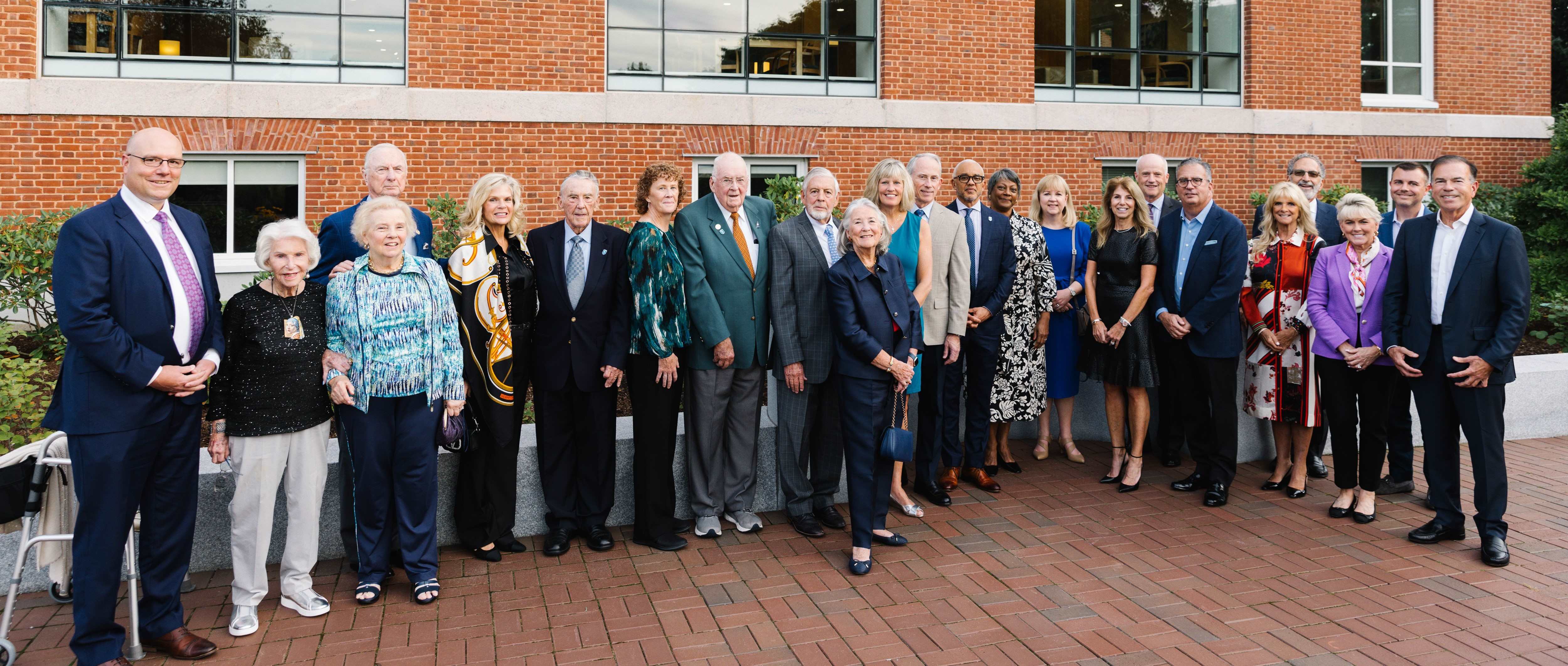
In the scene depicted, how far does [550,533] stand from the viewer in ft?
17.7

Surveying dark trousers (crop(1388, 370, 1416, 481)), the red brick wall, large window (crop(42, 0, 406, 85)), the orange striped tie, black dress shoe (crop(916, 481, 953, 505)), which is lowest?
black dress shoe (crop(916, 481, 953, 505))

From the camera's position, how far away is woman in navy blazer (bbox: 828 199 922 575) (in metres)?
5.07

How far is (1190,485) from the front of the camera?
6.47m

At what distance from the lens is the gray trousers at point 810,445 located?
18.4 feet

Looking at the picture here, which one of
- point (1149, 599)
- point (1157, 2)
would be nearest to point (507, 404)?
point (1149, 599)

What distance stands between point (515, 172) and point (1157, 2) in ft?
30.5

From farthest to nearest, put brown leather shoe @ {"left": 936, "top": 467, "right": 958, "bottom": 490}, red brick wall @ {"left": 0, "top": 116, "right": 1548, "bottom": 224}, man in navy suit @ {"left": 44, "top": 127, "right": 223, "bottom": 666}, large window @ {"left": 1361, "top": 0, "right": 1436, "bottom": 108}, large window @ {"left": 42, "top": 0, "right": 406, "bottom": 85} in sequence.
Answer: large window @ {"left": 1361, "top": 0, "right": 1436, "bottom": 108}
large window @ {"left": 42, "top": 0, "right": 406, "bottom": 85}
red brick wall @ {"left": 0, "top": 116, "right": 1548, "bottom": 224}
brown leather shoe @ {"left": 936, "top": 467, "right": 958, "bottom": 490}
man in navy suit @ {"left": 44, "top": 127, "right": 223, "bottom": 666}

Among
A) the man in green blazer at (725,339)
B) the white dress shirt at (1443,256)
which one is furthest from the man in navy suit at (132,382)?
the white dress shirt at (1443,256)

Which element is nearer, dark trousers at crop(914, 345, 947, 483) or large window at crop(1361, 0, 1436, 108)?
dark trousers at crop(914, 345, 947, 483)

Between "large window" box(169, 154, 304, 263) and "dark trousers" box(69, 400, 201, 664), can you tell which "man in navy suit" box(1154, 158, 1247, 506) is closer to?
"dark trousers" box(69, 400, 201, 664)

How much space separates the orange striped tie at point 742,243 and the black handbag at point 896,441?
3.29ft

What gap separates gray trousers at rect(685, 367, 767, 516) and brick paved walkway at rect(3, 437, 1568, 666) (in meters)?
0.25

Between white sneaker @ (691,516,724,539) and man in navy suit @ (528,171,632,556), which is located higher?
man in navy suit @ (528,171,632,556)

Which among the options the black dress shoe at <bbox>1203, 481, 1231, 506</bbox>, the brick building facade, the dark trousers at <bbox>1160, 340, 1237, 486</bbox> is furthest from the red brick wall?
the black dress shoe at <bbox>1203, 481, 1231, 506</bbox>
